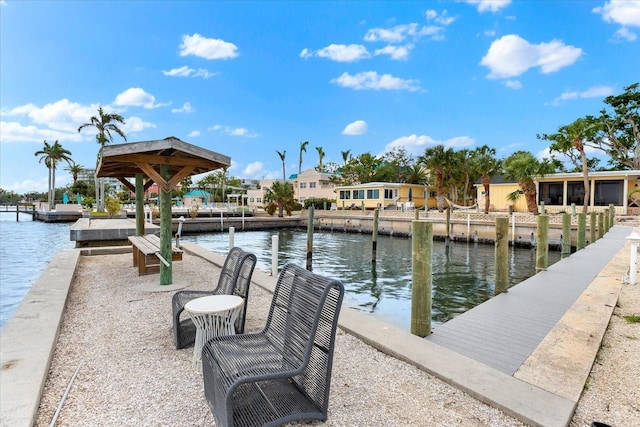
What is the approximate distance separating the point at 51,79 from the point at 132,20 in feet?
25.2

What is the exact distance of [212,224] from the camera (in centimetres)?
3102

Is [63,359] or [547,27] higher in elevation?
[547,27]

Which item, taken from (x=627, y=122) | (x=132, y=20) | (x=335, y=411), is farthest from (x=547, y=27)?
(x=335, y=411)

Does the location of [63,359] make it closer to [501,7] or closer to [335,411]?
[335,411]

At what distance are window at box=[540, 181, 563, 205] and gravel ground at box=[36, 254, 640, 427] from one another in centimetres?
2924

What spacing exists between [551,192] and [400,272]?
23.6m

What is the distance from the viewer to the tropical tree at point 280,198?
37.3 metres

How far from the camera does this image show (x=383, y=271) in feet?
44.1

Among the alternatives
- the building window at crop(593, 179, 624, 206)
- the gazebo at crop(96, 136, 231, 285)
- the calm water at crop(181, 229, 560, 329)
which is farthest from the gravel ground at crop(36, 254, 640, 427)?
the building window at crop(593, 179, 624, 206)

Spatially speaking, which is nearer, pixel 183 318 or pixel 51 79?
pixel 183 318

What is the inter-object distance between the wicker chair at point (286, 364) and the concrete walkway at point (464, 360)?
1226 millimetres

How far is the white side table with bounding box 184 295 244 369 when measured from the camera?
3074 millimetres

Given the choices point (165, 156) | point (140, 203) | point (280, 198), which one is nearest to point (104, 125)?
point (280, 198)

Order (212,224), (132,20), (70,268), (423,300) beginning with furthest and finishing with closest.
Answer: (212,224)
(132,20)
(70,268)
(423,300)
